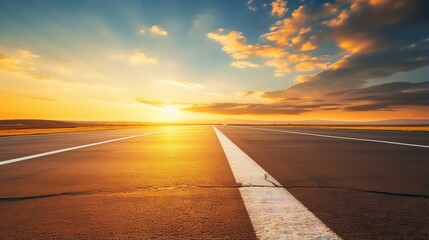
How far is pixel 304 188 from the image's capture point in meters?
3.17

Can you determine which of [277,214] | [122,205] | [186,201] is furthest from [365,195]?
[122,205]

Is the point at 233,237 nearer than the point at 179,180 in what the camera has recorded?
Yes

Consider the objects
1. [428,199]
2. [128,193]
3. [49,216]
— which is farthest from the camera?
[128,193]

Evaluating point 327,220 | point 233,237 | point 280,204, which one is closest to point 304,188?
point 280,204

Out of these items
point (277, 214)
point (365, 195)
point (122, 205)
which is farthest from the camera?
point (365, 195)

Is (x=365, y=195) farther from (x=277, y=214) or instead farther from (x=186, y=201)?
(x=186, y=201)

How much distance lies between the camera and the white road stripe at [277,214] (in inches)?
71.2

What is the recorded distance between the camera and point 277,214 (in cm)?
218

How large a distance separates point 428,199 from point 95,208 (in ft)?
10.2

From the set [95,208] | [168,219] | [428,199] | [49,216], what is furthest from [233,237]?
[428,199]

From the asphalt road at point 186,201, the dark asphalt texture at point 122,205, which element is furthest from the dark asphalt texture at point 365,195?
the dark asphalt texture at point 122,205

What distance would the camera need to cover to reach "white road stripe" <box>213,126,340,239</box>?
1809 mm

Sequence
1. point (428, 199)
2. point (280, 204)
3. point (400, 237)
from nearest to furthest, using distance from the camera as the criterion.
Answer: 1. point (400, 237)
2. point (280, 204)
3. point (428, 199)

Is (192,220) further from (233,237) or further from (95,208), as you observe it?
(95,208)
